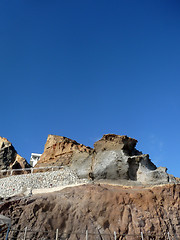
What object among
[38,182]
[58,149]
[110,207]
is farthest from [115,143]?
[58,149]

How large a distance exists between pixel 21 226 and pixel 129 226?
22.2ft

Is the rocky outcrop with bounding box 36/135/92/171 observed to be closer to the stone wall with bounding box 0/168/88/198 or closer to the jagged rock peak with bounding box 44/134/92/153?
the jagged rock peak with bounding box 44/134/92/153

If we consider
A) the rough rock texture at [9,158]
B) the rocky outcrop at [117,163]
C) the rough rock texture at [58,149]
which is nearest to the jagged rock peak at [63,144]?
the rough rock texture at [58,149]

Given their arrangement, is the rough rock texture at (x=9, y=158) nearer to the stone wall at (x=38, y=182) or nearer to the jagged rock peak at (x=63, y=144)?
the jagged rock peak at (x=63, y=144)

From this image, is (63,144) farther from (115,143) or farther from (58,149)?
(115,143)

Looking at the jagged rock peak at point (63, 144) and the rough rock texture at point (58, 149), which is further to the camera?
the jagged rock peak at point (63, 144)

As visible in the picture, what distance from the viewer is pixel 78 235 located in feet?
46.9

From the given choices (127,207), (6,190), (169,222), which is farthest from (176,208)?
(6,190)

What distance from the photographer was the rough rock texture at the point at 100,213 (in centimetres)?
1448

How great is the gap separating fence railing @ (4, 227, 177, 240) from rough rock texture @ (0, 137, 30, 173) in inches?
759

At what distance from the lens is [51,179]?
878 inches

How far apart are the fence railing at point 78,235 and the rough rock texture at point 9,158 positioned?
759 inches

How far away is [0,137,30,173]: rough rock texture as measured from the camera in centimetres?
3219

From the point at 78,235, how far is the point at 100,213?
2211 mm
